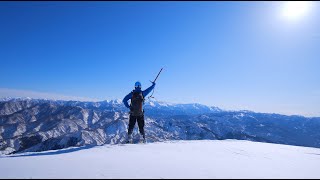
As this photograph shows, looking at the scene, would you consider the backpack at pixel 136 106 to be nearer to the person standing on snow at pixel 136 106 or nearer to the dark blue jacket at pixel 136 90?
the person standing on snow at pixel 136 106

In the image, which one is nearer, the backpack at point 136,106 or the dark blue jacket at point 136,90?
the backpack at point 136,106

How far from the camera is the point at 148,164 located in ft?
26.3

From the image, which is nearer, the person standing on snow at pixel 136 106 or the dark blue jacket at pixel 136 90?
the person standing on snow at pixel 136 106

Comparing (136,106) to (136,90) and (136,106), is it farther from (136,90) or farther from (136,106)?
(136,90)

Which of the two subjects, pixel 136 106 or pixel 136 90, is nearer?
pixel 136 106

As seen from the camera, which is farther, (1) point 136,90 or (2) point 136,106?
(1) point 136,90

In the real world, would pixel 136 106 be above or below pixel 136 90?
below

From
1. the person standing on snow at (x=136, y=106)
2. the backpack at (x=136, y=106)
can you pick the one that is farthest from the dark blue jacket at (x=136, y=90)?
the backpack at (x=136, y=106)

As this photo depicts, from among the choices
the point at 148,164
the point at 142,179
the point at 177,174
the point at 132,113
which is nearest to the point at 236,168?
the point at 177,174

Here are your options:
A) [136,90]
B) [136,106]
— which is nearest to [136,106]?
[136,106]

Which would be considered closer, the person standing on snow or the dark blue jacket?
the person standing on snow

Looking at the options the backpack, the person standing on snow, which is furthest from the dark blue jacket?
the backpack

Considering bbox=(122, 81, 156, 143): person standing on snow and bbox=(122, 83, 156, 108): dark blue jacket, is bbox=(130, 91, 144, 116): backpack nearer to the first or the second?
bbox=(122, 81, 156, 143): person standing on snow

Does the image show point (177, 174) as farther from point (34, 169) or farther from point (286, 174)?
point (34, 169)
